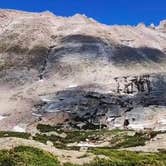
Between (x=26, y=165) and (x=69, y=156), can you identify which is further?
(x=69, y=156)

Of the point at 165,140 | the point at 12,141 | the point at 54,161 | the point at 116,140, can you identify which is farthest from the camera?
the point at 116,140

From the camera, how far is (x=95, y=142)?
650 ft

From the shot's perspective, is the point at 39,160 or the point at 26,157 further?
the point at 39,160

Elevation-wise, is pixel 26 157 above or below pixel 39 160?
above

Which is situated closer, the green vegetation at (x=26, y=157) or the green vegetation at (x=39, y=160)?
the green vegetation at (x=26, y=157)

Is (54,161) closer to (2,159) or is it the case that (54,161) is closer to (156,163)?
(2,159)

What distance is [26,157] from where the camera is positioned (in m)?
30.5

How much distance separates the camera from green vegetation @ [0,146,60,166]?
30109mm

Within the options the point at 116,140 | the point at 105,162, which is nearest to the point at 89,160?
the point at 105,162

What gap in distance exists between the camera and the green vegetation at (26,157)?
1185 inches

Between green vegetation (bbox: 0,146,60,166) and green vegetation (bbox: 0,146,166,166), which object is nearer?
green vegetation (bbox: 0,146,60,166)

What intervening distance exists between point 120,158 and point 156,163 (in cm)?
282

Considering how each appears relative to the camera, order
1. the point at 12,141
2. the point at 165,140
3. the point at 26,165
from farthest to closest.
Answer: the point at 165,140
the point at 12,141
the point at 26,165

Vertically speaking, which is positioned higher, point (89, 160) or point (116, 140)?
point (116, 140)
